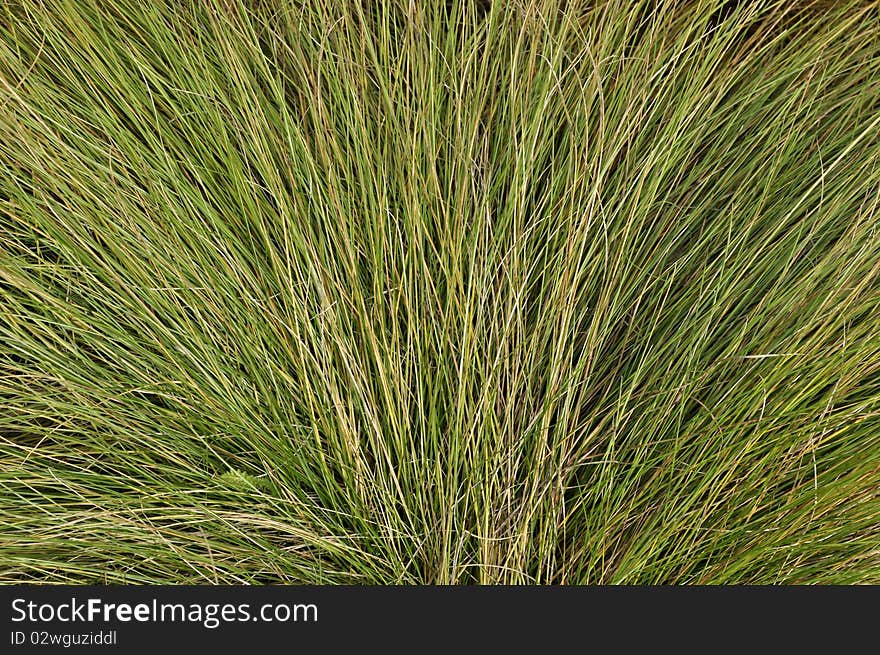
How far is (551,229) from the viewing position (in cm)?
140

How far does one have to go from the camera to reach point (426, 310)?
1.35 meters

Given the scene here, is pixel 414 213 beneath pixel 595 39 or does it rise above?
beneath

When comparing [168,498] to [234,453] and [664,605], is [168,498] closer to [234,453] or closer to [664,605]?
[234,453]

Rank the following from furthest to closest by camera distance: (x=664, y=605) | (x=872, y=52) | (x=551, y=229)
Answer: (x=872, y=52)
(x=551, y=229)
(x=664, y=605)

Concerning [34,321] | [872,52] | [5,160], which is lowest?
[34,321]

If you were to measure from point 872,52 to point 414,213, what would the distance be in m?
1.11

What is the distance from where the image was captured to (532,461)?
51.2 inches

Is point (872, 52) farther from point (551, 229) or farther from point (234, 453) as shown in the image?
point (234, 453)

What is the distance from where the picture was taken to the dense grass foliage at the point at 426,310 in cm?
128

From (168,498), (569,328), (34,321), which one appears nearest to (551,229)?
(569,328)

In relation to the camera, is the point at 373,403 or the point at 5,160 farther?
the point at 5,160

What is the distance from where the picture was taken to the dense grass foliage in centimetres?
128

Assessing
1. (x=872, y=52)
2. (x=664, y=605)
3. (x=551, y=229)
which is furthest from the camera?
(x=872, y=52)

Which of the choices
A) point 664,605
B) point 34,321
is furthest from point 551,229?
point 34,321
